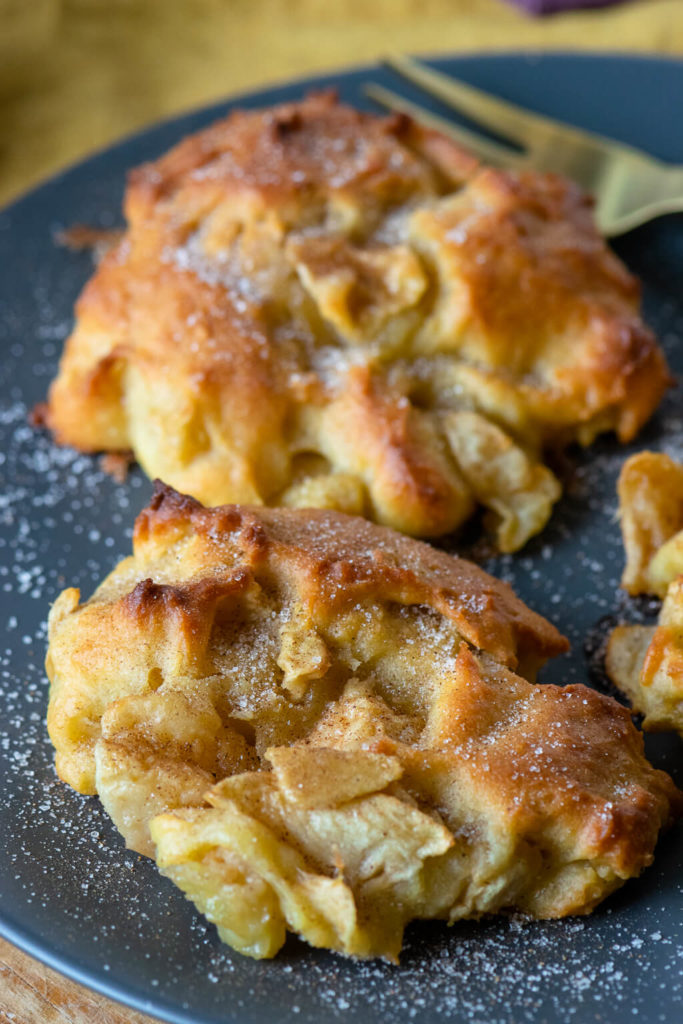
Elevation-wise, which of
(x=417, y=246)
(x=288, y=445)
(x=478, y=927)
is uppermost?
(x=417, y=246)

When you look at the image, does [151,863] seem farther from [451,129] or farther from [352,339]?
[451,129]

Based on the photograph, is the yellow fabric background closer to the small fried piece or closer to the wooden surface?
the small fried piece

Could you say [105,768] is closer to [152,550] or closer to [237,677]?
[237,677]

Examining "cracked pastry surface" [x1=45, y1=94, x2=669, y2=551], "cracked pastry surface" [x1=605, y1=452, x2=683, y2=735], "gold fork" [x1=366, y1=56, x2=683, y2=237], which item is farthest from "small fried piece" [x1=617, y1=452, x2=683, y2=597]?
"gold fork" [x1=366, y1=56, x2=683, y2=237]

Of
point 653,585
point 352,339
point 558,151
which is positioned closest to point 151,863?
point 653,585

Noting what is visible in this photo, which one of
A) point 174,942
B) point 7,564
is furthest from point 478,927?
point 7,564

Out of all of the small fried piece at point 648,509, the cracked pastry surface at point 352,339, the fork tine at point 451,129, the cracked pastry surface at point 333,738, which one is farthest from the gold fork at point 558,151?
the cracked pastry surface at point 333,738

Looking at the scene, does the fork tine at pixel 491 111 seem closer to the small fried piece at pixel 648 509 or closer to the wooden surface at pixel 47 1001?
the small fried piece at pixel 648 509
